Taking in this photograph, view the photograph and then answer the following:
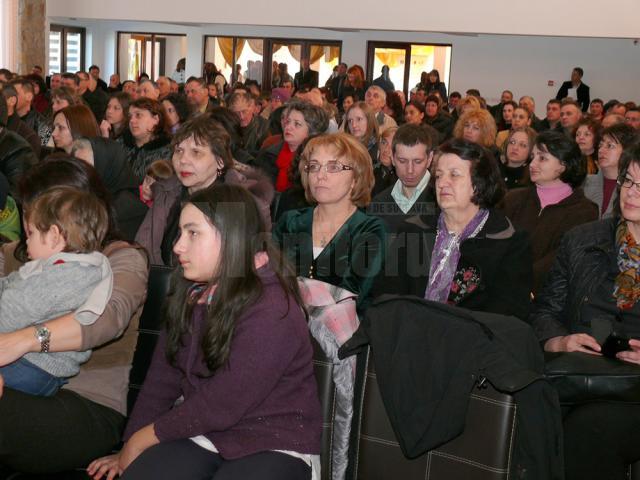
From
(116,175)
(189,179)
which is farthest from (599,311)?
(116,175)

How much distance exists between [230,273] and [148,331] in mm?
606

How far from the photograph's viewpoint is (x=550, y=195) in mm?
4723

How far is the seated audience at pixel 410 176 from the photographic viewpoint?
14.8ft

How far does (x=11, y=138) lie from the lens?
5.65 meters

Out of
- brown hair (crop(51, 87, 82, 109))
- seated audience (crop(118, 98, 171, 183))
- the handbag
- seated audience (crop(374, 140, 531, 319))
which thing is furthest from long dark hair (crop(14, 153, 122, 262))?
brown hair (crop(51, 87, 82, 109))

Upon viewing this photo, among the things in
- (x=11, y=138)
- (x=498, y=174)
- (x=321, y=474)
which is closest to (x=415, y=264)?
(x=498, y=174)

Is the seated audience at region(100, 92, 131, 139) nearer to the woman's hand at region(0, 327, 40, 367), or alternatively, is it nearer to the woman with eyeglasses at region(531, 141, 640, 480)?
the woman with eyeglasses at region(531, 141, 640, 480)

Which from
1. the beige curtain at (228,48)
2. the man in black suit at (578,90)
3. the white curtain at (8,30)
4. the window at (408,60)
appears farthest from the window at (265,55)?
the man in black suit at (578,90)

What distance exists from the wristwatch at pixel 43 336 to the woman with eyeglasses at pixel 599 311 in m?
1.65

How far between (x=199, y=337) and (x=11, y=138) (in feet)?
12.4

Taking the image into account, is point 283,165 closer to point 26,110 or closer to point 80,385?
point 80,385

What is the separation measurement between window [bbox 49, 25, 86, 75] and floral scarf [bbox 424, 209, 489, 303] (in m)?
16.8

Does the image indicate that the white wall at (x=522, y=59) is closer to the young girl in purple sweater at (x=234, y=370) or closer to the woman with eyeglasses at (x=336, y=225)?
the woman with eyeglasses at (x=336, y=225)

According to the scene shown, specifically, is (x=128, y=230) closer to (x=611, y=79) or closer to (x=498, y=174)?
(x=498, y=174)
